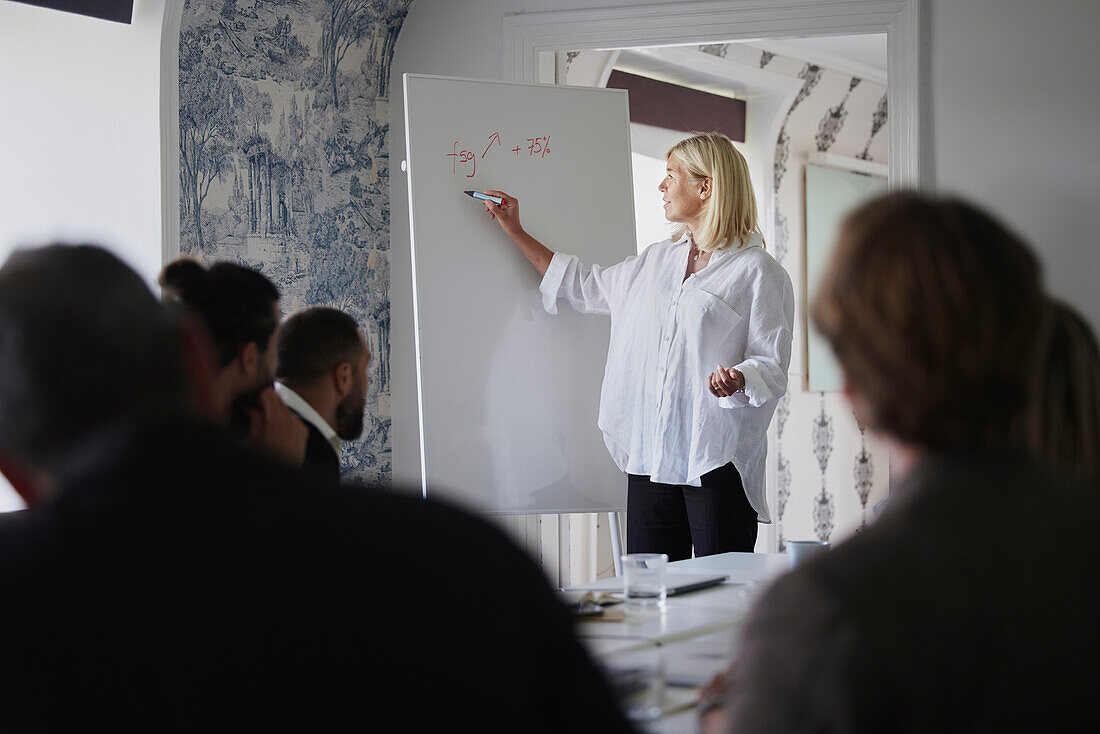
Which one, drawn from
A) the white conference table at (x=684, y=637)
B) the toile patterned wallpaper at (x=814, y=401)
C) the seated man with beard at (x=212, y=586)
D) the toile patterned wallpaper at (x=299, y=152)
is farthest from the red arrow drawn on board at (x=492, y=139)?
the toile patterned wallpaper at (x=814, y=401)

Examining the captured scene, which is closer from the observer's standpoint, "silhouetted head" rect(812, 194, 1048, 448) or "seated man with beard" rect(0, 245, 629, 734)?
"seated man with beard" rect(0, 245, 629, 734)

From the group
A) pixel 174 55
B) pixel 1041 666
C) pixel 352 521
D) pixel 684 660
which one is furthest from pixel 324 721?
pixel 174 55

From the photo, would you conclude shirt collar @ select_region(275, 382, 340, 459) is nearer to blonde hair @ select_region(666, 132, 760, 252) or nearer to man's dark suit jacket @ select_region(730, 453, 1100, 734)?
blonde hair @ select_region(666, 132, 760, 252)

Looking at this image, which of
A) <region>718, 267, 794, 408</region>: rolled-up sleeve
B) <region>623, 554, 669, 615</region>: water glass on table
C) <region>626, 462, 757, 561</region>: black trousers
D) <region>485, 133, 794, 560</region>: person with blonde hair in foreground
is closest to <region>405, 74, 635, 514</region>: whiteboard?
<region>485, 133, 794, 560</region>: person with blonde hair in foreground

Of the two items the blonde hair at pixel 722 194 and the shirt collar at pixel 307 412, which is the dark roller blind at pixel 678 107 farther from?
the shirt collar at pixel 307 412

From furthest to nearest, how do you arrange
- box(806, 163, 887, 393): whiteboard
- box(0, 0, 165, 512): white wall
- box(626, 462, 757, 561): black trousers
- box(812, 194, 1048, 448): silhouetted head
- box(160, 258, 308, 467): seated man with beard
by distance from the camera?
box(806, 163, 887, 393): whiteboard, box(0, 0, 165, 512): white wall, box(626, 462, 757, 561): black trousers, box(160, 258, 308, 467): seated man with beard, box(812, 194, 1048, 448): silhouetted head

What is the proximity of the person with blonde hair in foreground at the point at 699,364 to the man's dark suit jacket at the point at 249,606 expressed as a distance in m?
1.88

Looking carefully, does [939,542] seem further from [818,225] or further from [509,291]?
[818,225]

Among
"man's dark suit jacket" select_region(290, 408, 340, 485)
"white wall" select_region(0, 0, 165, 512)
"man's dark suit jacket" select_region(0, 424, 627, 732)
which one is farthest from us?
"white wall" select_region(0, 0, 165, 512)

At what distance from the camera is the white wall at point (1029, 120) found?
329cm

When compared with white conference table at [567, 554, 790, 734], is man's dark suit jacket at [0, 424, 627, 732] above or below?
above

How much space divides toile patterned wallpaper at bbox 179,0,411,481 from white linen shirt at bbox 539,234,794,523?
121 cm

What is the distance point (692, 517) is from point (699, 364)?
37 centimetres

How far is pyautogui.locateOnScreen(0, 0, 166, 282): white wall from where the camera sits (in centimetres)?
283
